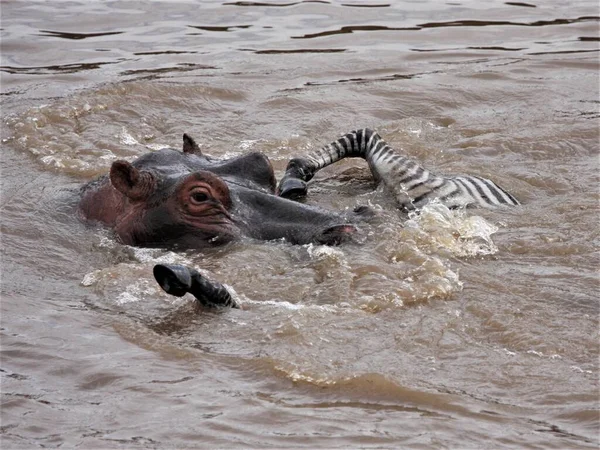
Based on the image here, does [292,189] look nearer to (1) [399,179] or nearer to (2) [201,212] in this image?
(1) [399,179]

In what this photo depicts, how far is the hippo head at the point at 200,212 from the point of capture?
7.28 meters

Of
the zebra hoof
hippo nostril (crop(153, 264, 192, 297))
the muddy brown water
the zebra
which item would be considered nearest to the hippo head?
the muddy brown water

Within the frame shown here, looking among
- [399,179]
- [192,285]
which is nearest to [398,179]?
[399,179]

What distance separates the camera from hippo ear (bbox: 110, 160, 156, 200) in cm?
740

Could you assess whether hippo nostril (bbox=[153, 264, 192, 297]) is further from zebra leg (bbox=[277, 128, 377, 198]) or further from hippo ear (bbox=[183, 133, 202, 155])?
zebra leg (bbox=[277, 128, 377, 198])

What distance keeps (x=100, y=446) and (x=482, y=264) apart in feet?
10.2

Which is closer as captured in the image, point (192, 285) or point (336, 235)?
point (192, 285)

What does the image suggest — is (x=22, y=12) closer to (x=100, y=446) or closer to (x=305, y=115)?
(x=305, y=115)

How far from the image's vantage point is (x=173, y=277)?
228 inches

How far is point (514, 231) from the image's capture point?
7707 mm

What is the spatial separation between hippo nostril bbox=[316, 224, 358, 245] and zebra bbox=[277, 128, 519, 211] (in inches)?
53.4

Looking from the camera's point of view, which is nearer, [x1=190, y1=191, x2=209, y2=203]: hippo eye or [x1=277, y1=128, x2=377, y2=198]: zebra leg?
[x1=190, y1=191, x2=209, y2=203]: hippo eye

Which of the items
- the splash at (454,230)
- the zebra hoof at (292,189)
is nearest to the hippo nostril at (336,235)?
the splash at (454,230)

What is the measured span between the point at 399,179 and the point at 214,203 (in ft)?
6.16
